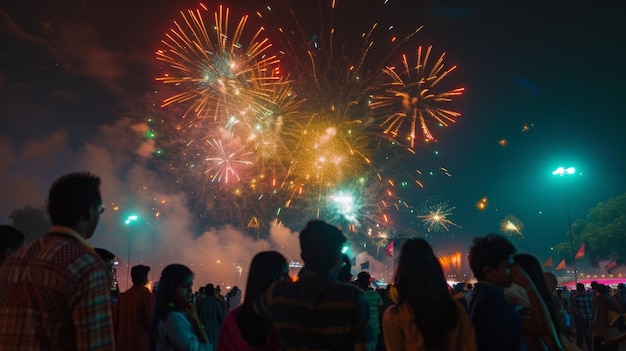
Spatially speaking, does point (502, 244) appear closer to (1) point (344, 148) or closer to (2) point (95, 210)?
(2) point (95, 210)

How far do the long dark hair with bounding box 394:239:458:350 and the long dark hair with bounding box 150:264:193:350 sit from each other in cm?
239

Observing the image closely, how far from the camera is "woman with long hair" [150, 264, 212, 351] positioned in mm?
4258

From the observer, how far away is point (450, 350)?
307 centimetres

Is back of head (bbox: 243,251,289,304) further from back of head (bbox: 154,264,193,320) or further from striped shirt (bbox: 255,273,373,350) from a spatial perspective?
back of head (bbox: 154,264,193,320)

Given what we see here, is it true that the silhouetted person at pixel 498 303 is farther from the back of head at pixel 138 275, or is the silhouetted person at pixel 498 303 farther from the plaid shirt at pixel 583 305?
the plaid shirt at pixel 583 305

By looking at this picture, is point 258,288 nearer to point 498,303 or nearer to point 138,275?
point 498,303

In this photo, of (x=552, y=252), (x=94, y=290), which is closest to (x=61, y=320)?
(x=94, y=290)

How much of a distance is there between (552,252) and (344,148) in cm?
5889

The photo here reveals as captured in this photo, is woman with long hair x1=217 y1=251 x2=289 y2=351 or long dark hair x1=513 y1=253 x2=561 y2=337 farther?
long dark hair x1=513 y1=253 x2=561 y2=337

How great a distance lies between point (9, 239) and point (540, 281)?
512 centimetres

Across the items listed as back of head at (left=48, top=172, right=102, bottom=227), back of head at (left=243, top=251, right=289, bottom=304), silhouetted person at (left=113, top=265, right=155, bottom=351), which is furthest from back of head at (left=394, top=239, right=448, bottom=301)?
silhouetted person at (left=113, top=265, right=155, bottom=351)

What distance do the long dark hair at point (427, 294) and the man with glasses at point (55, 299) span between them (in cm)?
190

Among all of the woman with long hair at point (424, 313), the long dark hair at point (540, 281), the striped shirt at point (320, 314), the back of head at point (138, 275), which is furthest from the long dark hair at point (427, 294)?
the back of head at point (138, 275)

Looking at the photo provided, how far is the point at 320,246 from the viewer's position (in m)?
3.14
